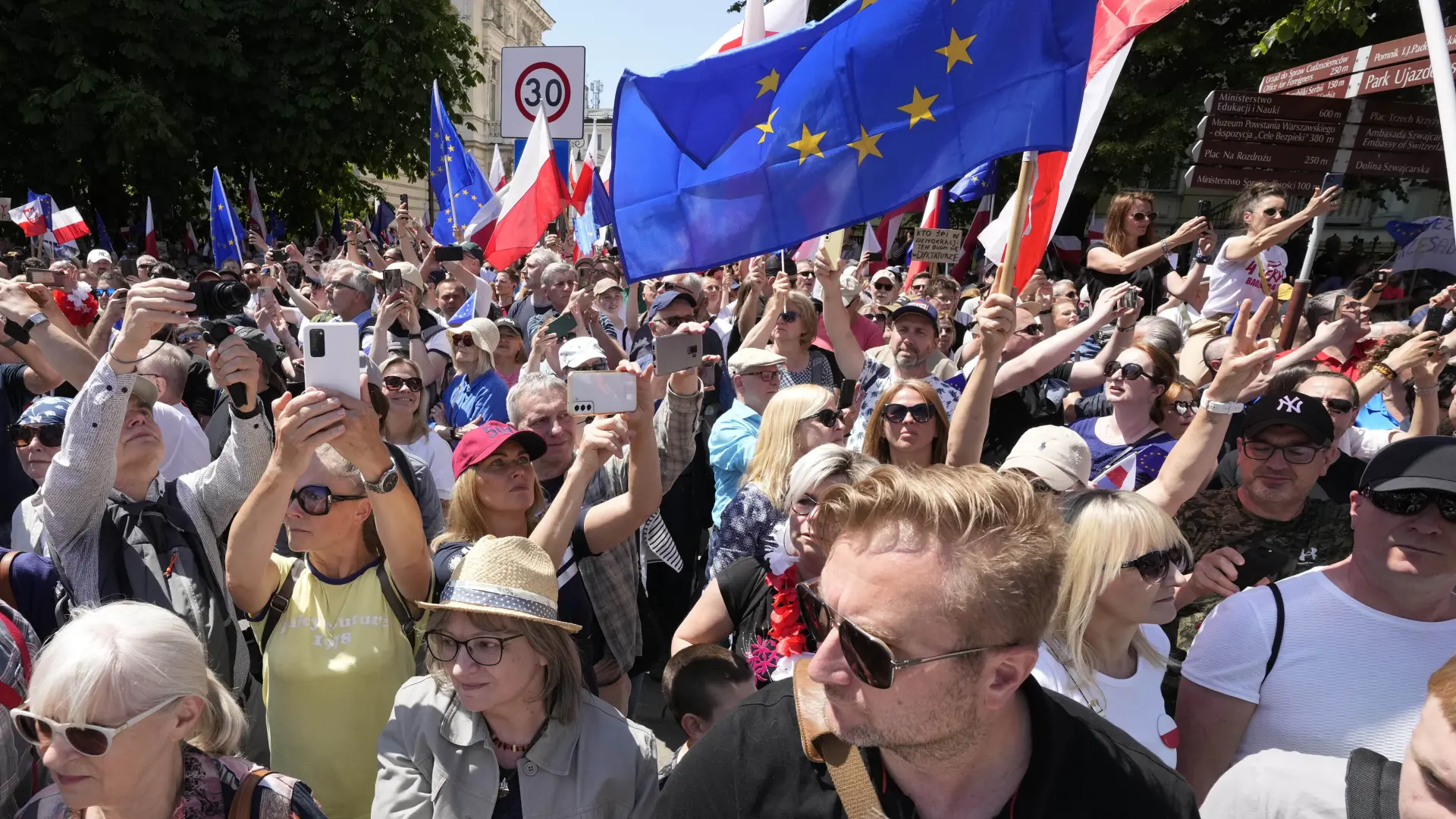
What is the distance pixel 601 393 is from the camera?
2.97 meters

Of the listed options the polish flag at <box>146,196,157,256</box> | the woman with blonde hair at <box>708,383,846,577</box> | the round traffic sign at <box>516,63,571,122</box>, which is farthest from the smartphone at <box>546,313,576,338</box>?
the polish flag at <box>146,196,157,256</box>

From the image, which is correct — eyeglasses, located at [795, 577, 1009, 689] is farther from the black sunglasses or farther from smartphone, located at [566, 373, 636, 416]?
the black sunglasses

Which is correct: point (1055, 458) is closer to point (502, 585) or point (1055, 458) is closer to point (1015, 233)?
point (1015, 233)

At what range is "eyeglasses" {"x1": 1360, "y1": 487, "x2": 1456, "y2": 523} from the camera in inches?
85.0

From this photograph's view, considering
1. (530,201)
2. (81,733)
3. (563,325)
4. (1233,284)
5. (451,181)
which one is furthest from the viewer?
(451,181)

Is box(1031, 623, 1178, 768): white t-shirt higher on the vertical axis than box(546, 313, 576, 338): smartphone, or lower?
lower

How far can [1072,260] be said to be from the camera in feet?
46.0

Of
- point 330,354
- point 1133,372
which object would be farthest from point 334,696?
point 1133,372

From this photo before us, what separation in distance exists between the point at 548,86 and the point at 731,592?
7823 mm

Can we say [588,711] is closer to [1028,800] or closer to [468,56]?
[1028,800]

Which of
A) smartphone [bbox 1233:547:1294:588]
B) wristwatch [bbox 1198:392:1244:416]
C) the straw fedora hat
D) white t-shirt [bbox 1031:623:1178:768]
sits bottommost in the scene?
white t-shirt [bbox 1031:623:1178:768]

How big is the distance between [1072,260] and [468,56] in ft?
60.2

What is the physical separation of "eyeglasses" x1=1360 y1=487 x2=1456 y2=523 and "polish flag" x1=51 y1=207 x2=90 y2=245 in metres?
15.3

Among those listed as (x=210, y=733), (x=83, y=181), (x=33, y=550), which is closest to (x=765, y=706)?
(x=210, y=733)
